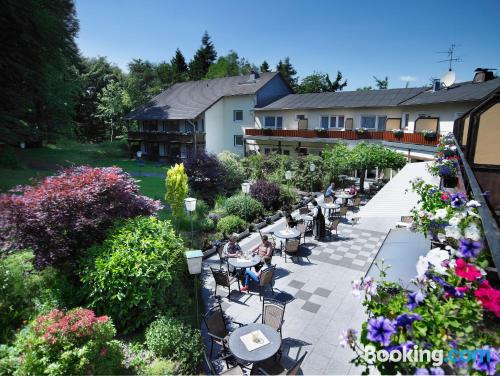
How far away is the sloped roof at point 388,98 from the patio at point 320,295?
474 inches

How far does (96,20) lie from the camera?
15648 millimetres

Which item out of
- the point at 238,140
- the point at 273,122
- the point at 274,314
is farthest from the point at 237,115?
the point at 274,314

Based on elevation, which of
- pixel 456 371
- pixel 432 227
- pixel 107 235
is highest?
pixel 432 227

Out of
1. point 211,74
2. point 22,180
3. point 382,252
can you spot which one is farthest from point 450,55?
point 211,74

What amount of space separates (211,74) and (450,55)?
166 ft

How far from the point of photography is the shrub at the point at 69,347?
577 cm

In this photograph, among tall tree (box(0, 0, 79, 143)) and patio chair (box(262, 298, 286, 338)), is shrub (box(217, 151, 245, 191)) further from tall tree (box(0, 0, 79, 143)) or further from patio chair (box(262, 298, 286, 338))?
tall tree (box(0, 0, 79, 143))

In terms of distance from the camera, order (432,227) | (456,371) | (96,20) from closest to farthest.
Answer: (456,371) < (432,227) < (96,20)

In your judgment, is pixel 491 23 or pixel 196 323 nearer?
pixel 196 323

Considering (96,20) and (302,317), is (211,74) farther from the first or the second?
(302,317)

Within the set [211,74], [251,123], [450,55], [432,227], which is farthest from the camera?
[211,74]

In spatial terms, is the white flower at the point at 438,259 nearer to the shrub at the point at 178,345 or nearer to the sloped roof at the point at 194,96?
the shrub at the point at 178,345

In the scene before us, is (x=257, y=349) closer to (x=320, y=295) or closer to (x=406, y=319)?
(x=320, y=295)

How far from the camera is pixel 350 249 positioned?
13.7 m
